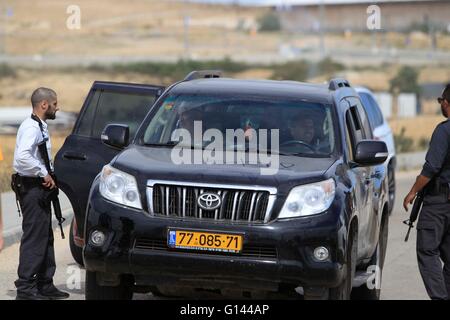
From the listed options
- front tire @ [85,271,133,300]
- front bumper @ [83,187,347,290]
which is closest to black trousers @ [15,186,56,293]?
front tire @ [85,271,133,300]

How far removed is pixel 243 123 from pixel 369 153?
3.43ft

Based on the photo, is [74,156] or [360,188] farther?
[74,156]

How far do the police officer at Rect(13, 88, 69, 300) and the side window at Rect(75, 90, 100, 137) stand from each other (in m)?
1.73

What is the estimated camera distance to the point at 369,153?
962 cm

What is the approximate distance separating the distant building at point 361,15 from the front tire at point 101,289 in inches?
3273

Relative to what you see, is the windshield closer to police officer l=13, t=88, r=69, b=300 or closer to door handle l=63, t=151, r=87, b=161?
police officer l=13, t=88, r=69, b=300

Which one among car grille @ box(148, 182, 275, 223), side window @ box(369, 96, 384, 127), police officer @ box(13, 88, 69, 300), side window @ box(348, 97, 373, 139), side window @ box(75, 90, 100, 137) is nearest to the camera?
car grille @ box(148, 182, 275, 223)

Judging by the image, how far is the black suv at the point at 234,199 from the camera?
8.38 metres

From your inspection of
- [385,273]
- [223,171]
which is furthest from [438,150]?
[385,273]

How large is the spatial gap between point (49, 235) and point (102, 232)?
172 centimetres

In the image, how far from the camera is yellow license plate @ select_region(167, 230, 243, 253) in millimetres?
8375

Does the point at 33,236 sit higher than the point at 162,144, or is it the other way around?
the point at 162,144

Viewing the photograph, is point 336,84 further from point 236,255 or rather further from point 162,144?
point 236,255
